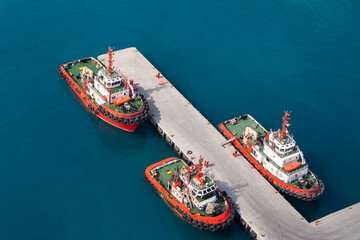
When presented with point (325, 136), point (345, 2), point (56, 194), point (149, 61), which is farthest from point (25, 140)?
point (345, 2)

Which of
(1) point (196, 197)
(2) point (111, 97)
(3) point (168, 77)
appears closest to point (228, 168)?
(1) point (196, 197)

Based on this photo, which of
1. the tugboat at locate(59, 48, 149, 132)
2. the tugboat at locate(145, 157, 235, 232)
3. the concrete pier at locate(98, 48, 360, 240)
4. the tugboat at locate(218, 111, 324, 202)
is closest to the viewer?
the tugboat at locate(145, 157, 235, 232)

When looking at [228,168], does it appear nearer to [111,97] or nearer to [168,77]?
[111,97]

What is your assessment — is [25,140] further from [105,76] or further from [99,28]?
[99,28]

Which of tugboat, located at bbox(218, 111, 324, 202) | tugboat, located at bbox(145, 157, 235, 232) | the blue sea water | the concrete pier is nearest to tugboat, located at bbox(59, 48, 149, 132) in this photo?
the blue sea water

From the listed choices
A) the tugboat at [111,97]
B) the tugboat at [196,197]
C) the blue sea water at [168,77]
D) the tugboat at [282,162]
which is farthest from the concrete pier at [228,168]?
the tugboat at [111,97]

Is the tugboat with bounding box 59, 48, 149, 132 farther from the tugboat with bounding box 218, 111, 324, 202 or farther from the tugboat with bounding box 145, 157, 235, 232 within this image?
the tugboat with bounding box 218, 111, 324, 202

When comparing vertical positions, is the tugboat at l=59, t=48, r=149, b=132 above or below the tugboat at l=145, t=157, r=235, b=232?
above
